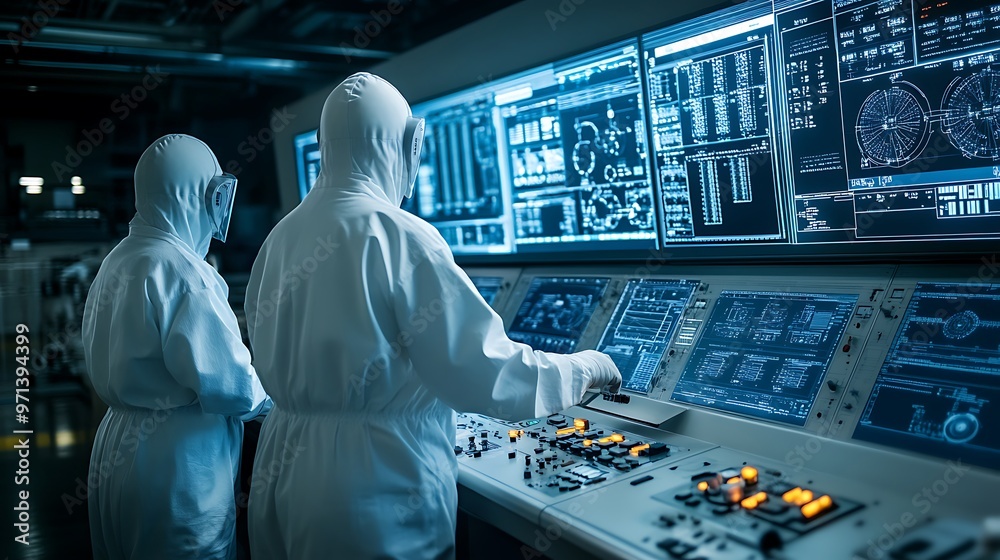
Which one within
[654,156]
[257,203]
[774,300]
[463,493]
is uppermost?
[257,203]

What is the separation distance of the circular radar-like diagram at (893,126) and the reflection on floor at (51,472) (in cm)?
364

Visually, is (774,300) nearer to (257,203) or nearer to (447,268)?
(447,268)

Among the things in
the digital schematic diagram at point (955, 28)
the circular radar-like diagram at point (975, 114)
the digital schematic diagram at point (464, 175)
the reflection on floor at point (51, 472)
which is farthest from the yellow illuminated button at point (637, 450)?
the reflection on floor at point (51, 472)

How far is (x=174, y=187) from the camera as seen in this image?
84.2 inches

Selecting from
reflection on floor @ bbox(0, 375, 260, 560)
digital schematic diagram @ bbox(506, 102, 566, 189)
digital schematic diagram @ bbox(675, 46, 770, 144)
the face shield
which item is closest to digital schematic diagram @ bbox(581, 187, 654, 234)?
digital schematic diagram @ bbox(506, 102, 566, 189)

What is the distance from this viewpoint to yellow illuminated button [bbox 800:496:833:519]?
1.21 m

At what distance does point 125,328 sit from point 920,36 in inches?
87.8

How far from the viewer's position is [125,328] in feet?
6.37

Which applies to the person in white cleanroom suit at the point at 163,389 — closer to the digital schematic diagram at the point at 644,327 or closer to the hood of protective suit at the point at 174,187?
the hood of protective suit at the point at 174,187

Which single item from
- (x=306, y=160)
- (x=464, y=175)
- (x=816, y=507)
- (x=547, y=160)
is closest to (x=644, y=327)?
(x=547, y=160)

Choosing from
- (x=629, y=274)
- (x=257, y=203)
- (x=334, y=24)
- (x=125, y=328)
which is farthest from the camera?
(x=257, y=203)

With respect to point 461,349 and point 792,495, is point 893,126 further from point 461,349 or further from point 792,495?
point 461,349

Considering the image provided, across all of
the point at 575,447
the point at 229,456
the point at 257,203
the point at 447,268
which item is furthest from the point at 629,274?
the point at 257,203

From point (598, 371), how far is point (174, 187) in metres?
1.50
